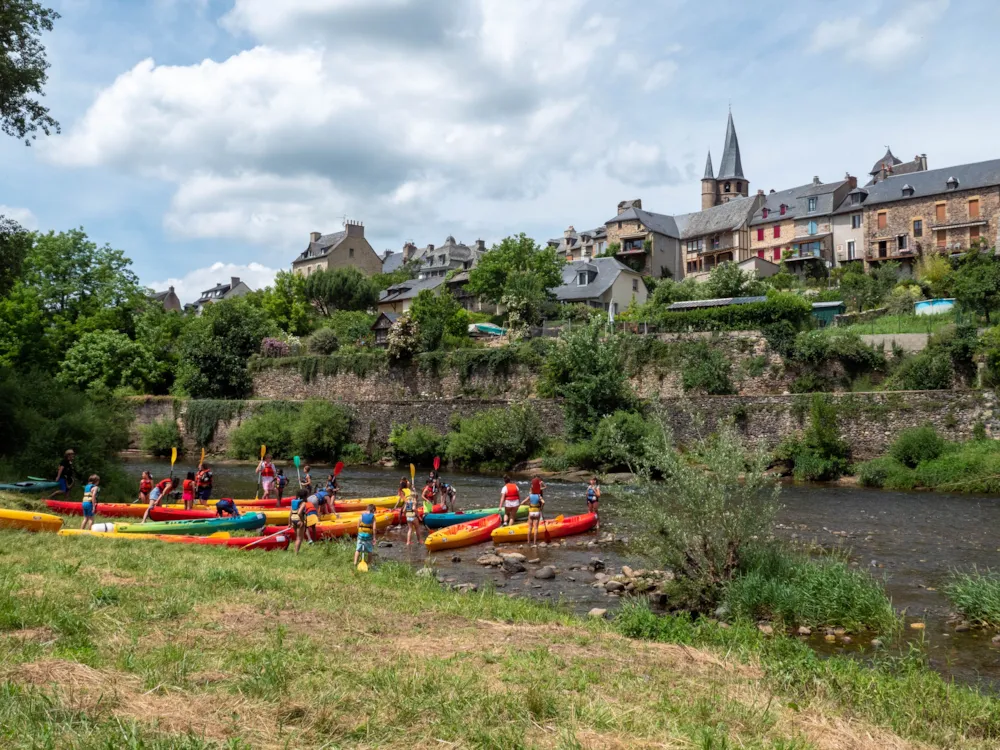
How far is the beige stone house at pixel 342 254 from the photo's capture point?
74.3m

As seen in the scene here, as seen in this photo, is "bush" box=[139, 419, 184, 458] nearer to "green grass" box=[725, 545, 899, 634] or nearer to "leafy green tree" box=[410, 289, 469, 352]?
"leafy green tree" box=[410, 289, 469, 352]

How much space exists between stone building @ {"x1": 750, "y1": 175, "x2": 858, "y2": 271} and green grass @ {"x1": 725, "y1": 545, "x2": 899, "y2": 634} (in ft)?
144

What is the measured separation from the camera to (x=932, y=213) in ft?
149

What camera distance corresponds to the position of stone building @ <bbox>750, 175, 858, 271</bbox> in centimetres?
5103

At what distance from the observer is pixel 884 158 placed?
67.8 metres

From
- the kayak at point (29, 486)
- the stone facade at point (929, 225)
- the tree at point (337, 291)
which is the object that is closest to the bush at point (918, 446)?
the kayak at point (29, 486)

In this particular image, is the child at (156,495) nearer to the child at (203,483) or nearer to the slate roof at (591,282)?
the child at (203,483)

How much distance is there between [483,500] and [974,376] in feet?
55.4

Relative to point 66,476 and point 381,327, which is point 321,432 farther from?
point 66,476

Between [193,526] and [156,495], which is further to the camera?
[156,495]

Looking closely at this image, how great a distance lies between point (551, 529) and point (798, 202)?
45.6 meters

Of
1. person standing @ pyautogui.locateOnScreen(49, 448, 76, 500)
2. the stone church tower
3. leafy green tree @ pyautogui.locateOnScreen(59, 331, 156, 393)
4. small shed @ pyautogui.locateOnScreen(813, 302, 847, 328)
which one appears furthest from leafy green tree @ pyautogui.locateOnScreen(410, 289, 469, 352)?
the stone church tower

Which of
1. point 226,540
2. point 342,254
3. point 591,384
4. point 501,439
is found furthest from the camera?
point 342,254

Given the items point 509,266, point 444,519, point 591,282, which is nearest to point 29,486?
point 444,519
